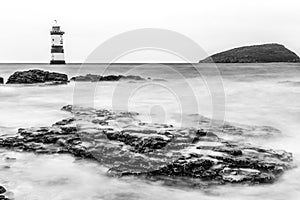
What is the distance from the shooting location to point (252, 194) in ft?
18.0

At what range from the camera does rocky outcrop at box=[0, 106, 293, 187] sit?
6.06m

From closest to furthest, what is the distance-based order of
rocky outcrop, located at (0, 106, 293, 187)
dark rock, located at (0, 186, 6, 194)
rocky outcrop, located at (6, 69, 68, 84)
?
dark rock, located at (0, 186, 6, 194) < rocky outcrop, located at (0, 106, 293, 187) < rocky outcrop, located at (6, 69, 68, 84)

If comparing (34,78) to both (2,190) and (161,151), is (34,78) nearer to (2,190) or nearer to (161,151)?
(161,151)

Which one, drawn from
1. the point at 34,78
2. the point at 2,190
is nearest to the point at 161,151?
the point at 2,190

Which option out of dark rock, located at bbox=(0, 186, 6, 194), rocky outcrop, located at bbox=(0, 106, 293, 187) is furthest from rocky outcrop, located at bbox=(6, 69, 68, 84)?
dark rock, located at bbox=(0, 186, 6, 194)

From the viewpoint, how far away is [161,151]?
23.0 ft

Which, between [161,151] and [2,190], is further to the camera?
[161,151]

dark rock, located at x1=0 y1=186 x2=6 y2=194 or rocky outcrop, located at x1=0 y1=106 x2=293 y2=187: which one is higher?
rocky outcrop, located at x1=0 y1=106 x2=293 y2=187

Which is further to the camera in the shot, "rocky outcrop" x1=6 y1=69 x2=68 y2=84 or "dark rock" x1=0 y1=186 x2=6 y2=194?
"rocky outcrop" x1=6 y1=69 x2=68 y2=84

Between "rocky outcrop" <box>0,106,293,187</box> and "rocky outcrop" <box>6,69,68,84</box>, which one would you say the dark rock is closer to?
"rocky outcrop" <box>0,106,293,187</box>

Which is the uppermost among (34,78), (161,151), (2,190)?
(34,78)

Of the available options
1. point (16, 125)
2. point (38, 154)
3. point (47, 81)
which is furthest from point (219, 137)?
point (47, 81)

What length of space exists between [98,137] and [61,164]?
1.30 m

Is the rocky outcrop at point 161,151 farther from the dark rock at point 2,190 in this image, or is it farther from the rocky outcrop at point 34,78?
the rocky outcrop at point 34,78
